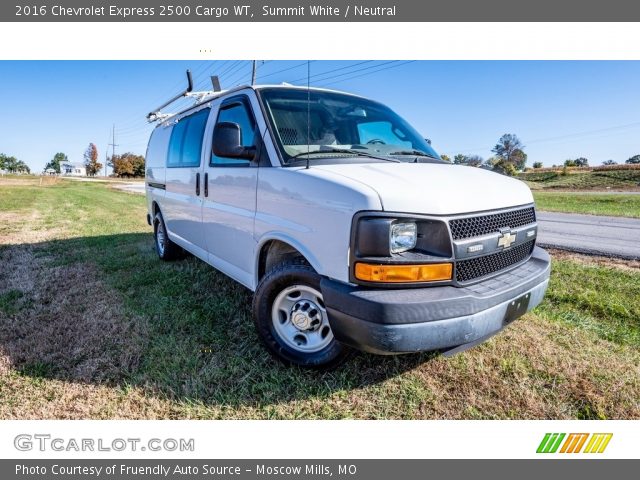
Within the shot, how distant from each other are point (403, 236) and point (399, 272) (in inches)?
8.3

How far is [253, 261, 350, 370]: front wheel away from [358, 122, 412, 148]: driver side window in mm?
1399

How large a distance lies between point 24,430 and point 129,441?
2.08 ft

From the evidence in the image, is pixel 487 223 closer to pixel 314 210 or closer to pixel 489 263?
pixel 489 263

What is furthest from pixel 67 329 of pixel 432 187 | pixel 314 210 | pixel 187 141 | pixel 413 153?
pixel 413 153

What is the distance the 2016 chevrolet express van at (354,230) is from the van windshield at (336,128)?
0.05ft

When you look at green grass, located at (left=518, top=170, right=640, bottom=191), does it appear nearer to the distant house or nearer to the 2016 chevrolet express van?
the 2016 chevrolet express van

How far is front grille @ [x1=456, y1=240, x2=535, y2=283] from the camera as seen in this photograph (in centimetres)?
222

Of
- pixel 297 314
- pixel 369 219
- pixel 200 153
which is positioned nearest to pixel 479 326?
pixel 369 219

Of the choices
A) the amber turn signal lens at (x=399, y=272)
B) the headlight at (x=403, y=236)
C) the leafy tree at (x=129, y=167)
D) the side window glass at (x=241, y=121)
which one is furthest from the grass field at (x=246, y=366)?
the leafy tree at (x=129, y=167)

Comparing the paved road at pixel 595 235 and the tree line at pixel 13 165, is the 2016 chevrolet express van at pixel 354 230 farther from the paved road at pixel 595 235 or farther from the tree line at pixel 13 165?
the tree line at pixel 13 165

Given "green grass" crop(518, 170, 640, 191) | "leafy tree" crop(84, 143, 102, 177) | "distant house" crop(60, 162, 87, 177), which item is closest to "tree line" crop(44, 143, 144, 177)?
"leafy tree" crop(84, 143, 102, 177)

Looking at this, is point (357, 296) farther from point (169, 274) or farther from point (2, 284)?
point (2, 284)

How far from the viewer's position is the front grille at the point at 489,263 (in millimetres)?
2225

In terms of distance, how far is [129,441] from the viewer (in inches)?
82.8
